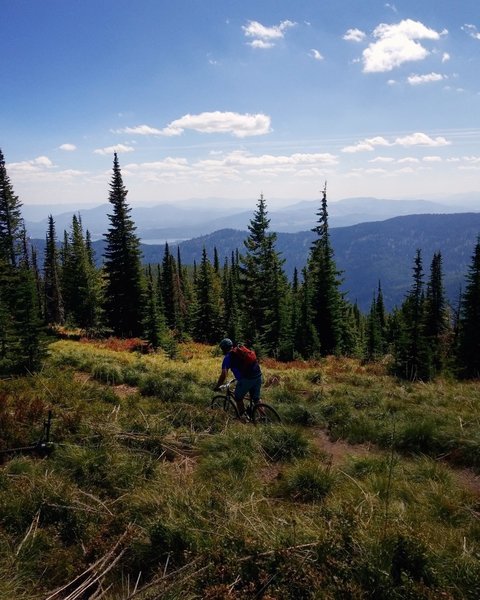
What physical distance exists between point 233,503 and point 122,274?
1320 inches

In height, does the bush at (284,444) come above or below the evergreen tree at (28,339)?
below

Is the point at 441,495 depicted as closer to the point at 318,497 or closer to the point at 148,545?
the point at 318,497

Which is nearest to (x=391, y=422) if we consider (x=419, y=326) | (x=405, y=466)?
(x=405, y=466)

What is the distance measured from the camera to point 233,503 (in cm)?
488

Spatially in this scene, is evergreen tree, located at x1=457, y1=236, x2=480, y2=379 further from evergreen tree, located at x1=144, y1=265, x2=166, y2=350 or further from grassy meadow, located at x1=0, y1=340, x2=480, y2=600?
grassy meadow, located at x1=0, y1=340, x2=480, y2=600

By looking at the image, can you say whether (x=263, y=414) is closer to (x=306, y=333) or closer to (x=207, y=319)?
(x=306, y=333)

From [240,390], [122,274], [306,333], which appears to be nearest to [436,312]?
[306,333]

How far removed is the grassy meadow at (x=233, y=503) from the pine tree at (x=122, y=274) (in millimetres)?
26496

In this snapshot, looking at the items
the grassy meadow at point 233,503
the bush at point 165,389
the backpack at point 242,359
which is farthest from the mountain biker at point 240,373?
the bush at point 165,389

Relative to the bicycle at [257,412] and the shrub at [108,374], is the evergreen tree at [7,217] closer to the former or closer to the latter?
the shrub at [108,374]

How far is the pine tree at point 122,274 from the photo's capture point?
3572cm

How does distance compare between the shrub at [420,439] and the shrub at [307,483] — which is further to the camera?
the shrub at [420,439]

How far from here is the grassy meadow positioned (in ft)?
11.9

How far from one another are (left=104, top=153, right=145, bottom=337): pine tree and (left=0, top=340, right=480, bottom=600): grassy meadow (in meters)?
26.5
